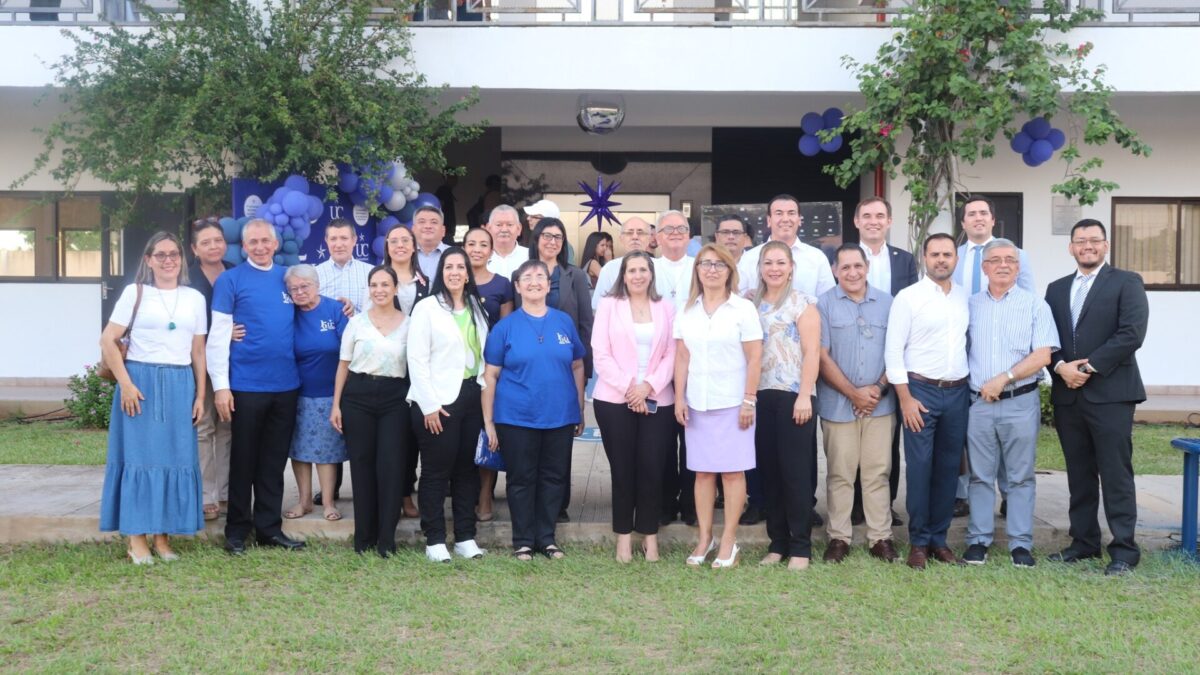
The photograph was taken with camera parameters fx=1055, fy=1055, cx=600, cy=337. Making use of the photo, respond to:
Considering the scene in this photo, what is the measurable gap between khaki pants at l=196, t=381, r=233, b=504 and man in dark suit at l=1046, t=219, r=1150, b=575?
4.85m

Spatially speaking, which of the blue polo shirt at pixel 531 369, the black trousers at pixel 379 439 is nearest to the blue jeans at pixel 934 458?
the blue polo shirt at pixel 531 369

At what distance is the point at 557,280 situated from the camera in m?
6.41

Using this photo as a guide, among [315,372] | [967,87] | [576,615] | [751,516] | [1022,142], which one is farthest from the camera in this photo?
[1022,142]

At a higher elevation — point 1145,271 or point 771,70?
point 771,70

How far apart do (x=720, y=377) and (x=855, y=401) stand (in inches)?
30.9

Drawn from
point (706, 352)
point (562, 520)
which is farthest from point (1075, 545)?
point (562, 520)

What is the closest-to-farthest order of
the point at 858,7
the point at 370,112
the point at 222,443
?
the point at 222,443
the point at 370,112
the point at 858,7

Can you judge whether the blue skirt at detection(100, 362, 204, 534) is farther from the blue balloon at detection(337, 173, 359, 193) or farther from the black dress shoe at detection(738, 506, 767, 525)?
the blue balloon at detection(337, 173, 359, 193)

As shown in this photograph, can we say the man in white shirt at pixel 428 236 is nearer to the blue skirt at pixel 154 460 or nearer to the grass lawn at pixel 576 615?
the blue skirt at pixel 154 460

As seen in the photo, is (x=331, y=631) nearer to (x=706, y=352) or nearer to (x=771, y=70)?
(x=706, y=352)

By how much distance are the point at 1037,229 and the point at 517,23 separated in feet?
22.5

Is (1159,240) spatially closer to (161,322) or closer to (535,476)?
(535,476)

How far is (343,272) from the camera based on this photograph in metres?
6.60

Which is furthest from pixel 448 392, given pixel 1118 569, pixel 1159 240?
pixel 1159 240
